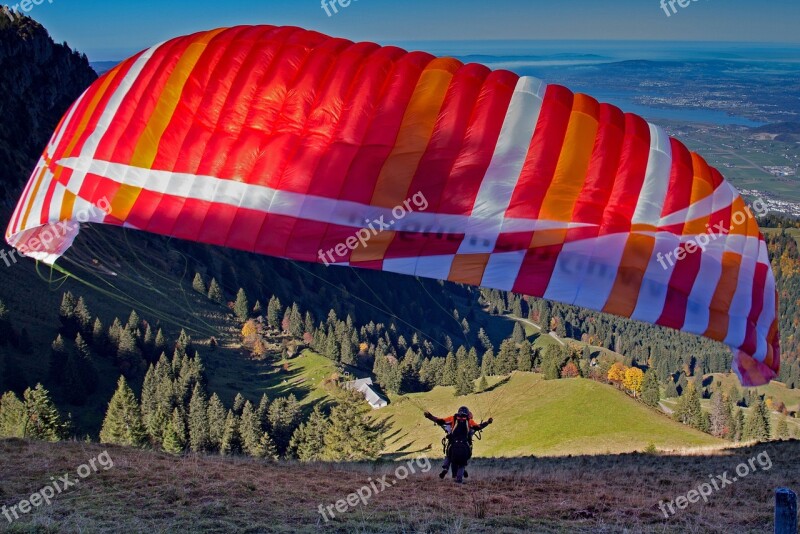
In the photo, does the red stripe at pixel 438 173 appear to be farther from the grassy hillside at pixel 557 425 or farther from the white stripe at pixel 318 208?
the grassy hillside at pixel 557 425

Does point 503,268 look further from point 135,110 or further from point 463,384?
point 463,384

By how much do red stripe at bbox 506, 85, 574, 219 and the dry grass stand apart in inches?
210

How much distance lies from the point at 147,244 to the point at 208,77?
393ft

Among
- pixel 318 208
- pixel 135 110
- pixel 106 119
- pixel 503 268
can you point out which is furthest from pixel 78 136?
pixel 503 268

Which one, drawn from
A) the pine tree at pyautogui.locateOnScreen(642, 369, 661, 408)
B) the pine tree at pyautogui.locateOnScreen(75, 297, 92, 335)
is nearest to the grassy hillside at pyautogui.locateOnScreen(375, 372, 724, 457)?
the pine tree at pyautogui.locateOnScreen(642, 369, 661, 408)

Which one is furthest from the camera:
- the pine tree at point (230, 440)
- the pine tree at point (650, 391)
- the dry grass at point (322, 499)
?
the pine tree at point (650, 391)

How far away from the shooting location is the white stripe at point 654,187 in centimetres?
1105

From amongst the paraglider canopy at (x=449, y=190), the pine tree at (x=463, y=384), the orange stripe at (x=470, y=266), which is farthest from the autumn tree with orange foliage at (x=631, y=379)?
the orange stripe at (x=470, y=266)

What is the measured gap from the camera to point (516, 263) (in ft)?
36.6

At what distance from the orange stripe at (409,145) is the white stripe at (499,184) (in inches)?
49.0

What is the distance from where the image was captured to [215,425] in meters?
60.5

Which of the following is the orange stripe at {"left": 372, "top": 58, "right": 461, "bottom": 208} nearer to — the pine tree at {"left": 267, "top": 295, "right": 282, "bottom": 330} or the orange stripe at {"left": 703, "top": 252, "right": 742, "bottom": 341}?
the orange stripe at {"left": 703, "top": 252, "right": 742, "bottom": 341}

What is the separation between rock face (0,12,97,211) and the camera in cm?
11000

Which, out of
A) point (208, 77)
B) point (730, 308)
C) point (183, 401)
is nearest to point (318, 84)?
point (208, 77)
